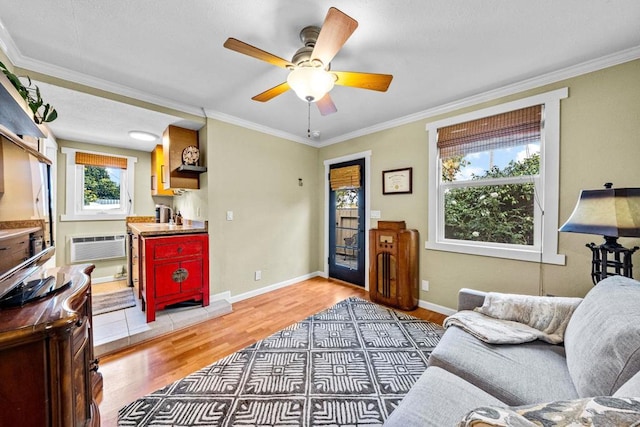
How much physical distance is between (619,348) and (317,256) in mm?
3570

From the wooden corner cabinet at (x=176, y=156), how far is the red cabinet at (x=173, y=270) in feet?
2.35

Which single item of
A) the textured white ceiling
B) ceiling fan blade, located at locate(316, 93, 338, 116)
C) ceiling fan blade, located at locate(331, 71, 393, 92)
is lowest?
ceiling fan blade, located at locate(316, 93, 338, 116)

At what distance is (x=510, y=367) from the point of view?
1164 mm

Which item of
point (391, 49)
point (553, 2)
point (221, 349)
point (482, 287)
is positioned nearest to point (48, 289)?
point (221, 349)

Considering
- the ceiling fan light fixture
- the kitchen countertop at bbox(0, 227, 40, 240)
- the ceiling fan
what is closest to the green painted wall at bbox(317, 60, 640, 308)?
the ceiling fan

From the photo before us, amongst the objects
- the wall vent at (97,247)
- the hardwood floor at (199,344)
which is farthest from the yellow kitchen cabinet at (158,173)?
the hardwood floor at (199,344)

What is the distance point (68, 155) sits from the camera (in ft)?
11.3

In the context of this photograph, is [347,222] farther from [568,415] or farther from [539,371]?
[568,415]

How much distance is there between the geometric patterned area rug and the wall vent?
313 centimetres

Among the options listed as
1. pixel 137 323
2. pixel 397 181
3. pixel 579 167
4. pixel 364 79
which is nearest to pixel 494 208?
pixel 579 167

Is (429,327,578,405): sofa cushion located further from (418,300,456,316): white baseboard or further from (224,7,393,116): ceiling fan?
(224,7,393,116): ceiling fan

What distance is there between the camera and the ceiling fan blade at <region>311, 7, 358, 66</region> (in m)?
1.16

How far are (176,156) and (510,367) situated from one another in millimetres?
3466

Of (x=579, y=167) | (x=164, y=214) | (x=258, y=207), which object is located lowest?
(x=164, y=214)
